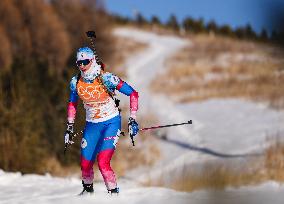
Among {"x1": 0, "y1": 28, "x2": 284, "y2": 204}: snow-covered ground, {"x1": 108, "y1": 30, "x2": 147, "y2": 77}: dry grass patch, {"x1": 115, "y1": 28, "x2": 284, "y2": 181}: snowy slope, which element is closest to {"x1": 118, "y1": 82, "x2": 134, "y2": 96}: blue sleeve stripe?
{"x1": 0, "y1": 28, "x2": 284, "y2": 204}: snow-covered ground

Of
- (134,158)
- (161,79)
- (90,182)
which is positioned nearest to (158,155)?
(134,158)

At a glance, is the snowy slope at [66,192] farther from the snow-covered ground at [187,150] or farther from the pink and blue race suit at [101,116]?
the pink and blue race suit at [101,116]

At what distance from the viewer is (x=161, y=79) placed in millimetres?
33531

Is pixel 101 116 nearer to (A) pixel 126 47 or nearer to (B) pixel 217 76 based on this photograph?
(B) pixel 217 76

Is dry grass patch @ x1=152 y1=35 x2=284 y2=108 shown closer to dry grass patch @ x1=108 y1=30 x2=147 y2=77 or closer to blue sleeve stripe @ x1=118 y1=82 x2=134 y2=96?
dry grass patch @ x1=108 y1=30 x2=147 y2=77

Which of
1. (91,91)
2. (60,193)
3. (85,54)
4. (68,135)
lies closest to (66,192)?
(60,193)

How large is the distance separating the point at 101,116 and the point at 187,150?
949cm

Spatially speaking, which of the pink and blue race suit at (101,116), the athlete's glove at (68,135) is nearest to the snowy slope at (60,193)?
the pink and blue race suit at (101,116)

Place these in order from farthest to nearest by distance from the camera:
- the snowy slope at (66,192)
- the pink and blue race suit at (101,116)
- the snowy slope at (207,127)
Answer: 1. the snowy slope at (207,127)
2. the pink and blue race suit at (101,116)
3. the snowy slope at (66,192)

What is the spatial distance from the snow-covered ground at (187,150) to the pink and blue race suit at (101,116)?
11.1 inches

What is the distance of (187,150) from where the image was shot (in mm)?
14484

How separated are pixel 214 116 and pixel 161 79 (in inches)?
533

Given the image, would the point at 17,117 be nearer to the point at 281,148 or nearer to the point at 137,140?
the point at 281,148

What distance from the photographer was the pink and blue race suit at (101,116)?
5043 mm
